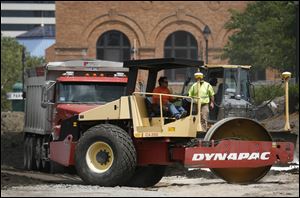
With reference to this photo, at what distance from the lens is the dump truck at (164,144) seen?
15.6 metres

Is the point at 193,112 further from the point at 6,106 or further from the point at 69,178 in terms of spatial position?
the point at 6,106

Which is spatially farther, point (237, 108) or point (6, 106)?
point (6, 106)

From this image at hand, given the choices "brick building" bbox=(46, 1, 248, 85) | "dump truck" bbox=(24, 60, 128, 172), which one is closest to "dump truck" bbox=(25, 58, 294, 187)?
"dump truck" bbox=(24, 60, 128, 172)

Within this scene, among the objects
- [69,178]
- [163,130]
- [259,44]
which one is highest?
[259,44]

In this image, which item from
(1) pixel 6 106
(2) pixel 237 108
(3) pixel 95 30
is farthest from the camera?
(1) pixel 6 106

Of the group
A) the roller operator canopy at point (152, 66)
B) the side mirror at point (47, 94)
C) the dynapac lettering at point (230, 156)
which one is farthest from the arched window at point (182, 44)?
the dynapac lettering at point (230, 156)

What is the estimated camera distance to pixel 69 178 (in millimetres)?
20875

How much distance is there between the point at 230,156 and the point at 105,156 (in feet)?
8.64

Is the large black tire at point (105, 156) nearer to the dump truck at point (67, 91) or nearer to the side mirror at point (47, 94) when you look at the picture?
the dump truck at point (67, 91)

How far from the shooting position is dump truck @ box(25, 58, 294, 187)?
15.6m

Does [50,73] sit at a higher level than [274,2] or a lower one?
lower

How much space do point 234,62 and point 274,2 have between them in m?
6.98

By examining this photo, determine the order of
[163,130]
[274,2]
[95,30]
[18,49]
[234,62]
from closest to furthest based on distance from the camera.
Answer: [163,130] < [274,2] < [234,62] < [95,30] < [18,49]

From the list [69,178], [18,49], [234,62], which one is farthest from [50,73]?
[18,49]
